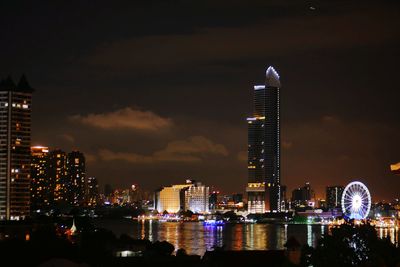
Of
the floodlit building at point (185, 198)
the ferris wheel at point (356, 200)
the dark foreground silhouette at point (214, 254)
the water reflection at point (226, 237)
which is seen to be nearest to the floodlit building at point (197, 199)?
the floodlit building at point (185, 198)

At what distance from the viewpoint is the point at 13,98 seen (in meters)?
92.7

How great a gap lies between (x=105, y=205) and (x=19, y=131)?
104m

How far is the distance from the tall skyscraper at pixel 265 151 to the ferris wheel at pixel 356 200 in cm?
7873

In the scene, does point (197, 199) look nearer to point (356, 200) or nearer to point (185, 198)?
point (185, 198)

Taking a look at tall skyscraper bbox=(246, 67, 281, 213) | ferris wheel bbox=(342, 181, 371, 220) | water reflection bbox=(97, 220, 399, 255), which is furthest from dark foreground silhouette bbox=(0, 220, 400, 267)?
tall skyscraper bbox=(246, 67, 281, 213)

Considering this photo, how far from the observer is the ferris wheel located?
89688mm

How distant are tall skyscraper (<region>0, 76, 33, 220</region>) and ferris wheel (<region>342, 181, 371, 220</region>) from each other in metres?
34.6

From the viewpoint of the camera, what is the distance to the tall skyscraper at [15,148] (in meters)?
89.5

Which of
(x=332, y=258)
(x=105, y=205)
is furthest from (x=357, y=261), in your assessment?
(x=105, y=205)

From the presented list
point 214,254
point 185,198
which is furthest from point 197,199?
point 214,254

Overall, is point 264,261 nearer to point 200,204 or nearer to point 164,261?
point 164,261

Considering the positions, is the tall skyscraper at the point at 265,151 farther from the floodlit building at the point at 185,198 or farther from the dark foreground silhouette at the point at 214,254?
the dark foreground silhouette at the point at 214,254

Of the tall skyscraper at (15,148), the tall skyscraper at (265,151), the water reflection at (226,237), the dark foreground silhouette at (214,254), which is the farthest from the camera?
the tall skyscraper at (265,151)

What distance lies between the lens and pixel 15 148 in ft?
302
